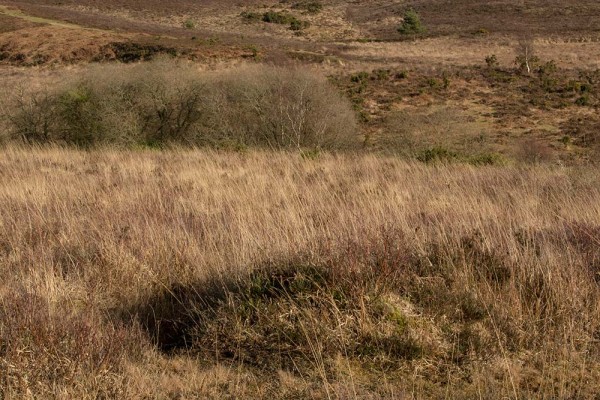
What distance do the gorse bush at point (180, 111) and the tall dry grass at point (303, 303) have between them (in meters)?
11.9

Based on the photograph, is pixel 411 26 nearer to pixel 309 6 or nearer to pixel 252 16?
pixel 252 16

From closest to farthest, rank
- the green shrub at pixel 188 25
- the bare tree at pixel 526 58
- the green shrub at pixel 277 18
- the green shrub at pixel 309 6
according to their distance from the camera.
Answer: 1. the bare tree at pixel 526 58
2. the green shrub at pixel 188 25
3. the green shrub at pixel 277 18
4. the green shrub at pixel 309 6

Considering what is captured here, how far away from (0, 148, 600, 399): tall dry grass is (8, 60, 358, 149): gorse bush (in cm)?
1191

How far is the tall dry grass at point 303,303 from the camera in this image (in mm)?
3096

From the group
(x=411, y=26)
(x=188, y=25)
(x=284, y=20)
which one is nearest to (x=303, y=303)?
(x=188, y=25)

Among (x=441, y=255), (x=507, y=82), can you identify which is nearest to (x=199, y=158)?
(x=441, y=255)

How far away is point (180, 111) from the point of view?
735 inches

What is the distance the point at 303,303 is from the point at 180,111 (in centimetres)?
1580

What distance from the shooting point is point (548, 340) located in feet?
11.2

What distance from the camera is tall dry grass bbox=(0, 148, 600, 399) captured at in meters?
3.10

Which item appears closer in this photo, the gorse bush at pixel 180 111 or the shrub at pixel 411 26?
the gorse bush at pixel 180 111

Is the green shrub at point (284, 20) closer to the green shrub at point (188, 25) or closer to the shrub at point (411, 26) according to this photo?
the green shrub at point (188, 25)

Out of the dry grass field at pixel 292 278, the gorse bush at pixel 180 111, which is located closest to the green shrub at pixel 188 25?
the gorse bush at pixel 180 111

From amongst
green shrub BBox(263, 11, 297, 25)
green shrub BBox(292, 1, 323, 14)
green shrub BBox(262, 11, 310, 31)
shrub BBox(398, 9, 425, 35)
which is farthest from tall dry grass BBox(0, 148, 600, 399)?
green shrub BBox(292, 1, 323, 14)
